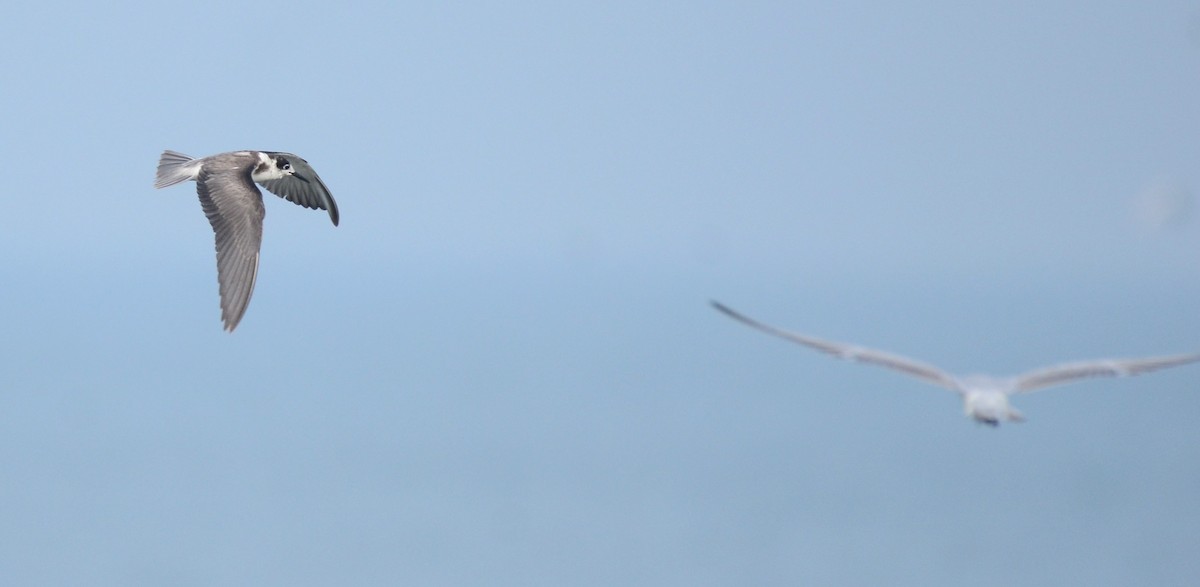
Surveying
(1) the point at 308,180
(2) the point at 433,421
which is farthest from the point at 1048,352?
(1) the point at 308,180

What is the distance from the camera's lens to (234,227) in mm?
21984

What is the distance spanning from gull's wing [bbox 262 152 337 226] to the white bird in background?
7.68 m

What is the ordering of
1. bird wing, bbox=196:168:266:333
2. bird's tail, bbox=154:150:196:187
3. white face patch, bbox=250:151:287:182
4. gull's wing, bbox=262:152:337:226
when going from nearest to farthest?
bird wing, bbox=196:168:266:333
bird's tail, bbox=154:150:196:187
white face patch, bbox=250:151:287:182
gull's wing, bbox=262:152:337:226

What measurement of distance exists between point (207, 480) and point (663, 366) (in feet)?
183

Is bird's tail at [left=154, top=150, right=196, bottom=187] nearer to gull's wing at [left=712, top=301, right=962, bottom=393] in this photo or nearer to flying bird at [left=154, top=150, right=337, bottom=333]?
flying bird at [left=154, top=150, right=337, bottom=333]

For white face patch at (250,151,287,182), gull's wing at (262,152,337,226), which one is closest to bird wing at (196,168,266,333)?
white face patch at (250,151,287,182)

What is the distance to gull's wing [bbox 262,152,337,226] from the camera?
910 inches

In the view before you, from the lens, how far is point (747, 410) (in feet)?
362

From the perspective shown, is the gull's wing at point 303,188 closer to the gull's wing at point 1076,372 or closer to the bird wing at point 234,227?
the bird wing at point 234,227

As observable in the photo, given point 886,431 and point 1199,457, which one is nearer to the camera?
point 1199,457

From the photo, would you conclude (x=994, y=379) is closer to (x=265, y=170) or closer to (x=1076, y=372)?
(x=1076, y=372)

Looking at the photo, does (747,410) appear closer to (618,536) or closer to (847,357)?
(618,536)

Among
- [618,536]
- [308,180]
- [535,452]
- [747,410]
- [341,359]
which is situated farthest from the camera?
[341,359]

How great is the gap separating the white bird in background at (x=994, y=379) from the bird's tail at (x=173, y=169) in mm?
7882
